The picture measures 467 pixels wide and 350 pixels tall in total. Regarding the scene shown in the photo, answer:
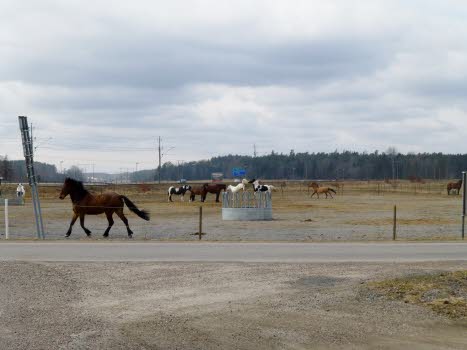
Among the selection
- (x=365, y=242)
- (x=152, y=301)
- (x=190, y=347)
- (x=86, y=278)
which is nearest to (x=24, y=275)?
(x=86, y=278)

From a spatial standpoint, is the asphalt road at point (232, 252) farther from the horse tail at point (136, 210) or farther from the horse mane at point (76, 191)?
the horse tail at point (136, 210)

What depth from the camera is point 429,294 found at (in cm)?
1104

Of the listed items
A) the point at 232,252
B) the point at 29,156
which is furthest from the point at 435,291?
the point at 29,156

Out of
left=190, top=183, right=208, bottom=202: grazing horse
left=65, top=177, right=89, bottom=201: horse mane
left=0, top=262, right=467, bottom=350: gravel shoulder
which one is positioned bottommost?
left=0, top=262, right=467, bottom=350: gravel shoulder

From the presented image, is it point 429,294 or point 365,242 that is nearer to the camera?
point 429,294

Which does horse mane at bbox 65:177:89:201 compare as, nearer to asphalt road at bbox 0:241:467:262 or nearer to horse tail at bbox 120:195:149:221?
horse tail at bbox 120:195:149:221

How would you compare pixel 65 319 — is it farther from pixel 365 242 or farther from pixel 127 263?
pixel 365 242

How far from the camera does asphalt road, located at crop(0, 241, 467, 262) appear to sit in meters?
16.0

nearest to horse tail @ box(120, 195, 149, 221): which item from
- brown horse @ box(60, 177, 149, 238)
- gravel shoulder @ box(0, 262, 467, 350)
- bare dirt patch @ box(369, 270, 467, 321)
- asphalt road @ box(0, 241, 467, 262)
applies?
brown horse @ box(60, 177, 149, 238)

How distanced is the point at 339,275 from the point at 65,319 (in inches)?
231

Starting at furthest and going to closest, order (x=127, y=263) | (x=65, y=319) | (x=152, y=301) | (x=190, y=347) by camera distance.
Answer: (x=127, y=263) < (x=152, y=301) < (x=65, y=319) < (x=190, y=347)

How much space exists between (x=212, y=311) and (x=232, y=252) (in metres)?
7.45

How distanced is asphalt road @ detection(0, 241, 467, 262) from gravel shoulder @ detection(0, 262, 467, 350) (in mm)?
2072

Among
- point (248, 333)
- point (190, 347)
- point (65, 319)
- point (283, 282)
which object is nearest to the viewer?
point (190, 347)
